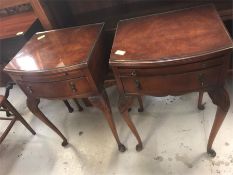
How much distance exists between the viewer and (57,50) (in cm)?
120

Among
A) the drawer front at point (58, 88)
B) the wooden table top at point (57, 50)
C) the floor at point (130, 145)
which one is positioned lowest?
the floor at point (130, 145)

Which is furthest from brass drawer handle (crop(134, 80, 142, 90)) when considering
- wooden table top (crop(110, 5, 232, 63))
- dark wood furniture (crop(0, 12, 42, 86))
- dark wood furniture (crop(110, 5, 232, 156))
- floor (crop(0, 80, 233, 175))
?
dark wood furniture (crop(0, 12, 42, 86))

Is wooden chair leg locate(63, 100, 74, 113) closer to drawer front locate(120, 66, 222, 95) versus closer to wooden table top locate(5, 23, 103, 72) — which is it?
wooden table top locate(5, 23, 103, 72)

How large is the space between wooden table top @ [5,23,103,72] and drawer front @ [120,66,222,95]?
0.24 meters

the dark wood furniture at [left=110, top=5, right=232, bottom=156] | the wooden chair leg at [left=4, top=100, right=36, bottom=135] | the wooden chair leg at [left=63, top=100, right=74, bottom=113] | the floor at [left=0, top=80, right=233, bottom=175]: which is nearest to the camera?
the dark wood furniture at [left=110, top=5, right=232, bottom=156]

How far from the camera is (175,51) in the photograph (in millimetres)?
929

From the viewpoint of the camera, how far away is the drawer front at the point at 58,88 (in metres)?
1.11

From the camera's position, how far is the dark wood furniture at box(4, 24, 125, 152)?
108 cm

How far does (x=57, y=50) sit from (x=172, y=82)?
1.97 ft


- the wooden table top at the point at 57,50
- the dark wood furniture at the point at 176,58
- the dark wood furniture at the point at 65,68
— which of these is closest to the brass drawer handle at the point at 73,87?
the dark wood furniture at the point at 65,68

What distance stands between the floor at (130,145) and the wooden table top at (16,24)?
2.27ft

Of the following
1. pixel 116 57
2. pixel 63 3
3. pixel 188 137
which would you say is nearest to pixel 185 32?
pixel 116 57

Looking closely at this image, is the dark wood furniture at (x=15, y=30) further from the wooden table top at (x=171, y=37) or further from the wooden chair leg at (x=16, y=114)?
the wooden table top at (x=171, y=37)

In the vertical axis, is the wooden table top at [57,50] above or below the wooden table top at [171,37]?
below
